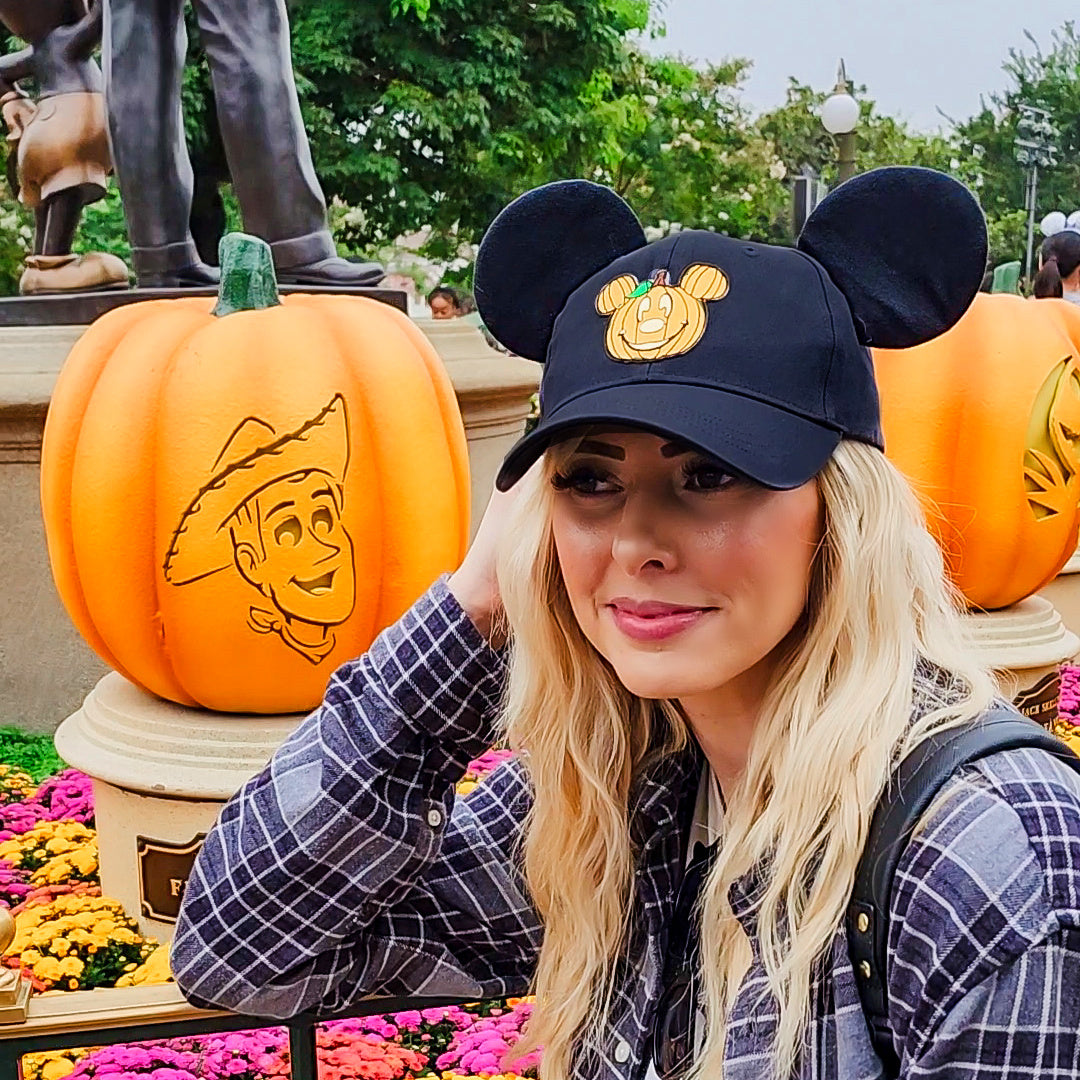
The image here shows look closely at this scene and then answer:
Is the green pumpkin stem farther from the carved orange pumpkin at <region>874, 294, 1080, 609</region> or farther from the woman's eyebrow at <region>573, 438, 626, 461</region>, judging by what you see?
the woman's eyebrow at <region>573, 438, 626, 461</region>

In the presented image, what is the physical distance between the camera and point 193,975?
1600mm

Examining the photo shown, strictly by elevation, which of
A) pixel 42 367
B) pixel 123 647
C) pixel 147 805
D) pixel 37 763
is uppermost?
pixel 42 367

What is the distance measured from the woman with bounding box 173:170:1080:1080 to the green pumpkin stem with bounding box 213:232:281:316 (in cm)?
163

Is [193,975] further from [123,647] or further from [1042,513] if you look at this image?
[1042,513]

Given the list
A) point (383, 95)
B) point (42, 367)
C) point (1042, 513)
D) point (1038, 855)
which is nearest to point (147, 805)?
point (42, 367)

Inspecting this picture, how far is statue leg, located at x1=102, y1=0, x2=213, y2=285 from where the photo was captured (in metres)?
4.25

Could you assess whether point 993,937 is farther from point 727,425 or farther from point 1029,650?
point 1029,650

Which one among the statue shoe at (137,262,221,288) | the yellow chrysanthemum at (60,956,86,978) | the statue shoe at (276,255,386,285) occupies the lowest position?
the yellow chrysanthemum at (60,956,86,978)

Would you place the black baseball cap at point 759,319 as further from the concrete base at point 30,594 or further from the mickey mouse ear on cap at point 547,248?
the concrete base at point 30,594

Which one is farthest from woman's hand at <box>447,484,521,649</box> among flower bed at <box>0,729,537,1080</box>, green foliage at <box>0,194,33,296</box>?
green foliage at <box>0,194,33,296</box>

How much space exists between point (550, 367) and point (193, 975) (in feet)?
2.73

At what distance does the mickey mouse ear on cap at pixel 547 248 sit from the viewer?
1.37 m

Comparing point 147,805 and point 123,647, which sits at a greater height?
point 123,647

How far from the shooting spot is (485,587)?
164 cm
